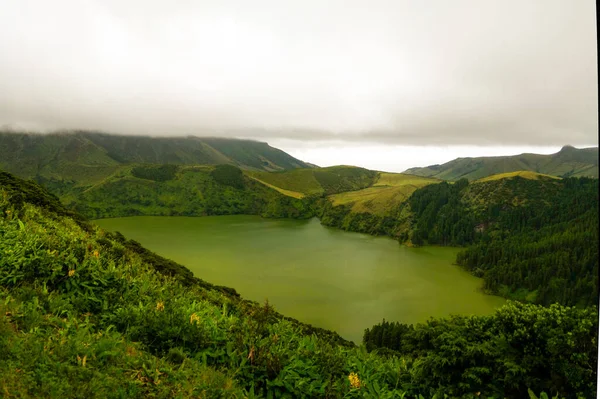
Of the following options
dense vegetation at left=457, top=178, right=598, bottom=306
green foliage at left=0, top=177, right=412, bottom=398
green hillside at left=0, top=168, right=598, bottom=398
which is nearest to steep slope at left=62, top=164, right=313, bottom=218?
dense vegetation at left=457, top=178, right=598, bottom=306

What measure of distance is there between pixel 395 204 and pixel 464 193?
26.5m

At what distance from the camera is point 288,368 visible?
5609 mm

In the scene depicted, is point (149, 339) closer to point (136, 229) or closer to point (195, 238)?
point (195, 238)

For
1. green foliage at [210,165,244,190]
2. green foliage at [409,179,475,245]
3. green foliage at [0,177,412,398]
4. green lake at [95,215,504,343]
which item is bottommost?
green lake at [95,215,504,343]

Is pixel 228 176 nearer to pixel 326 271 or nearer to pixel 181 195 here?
pixel 181 195

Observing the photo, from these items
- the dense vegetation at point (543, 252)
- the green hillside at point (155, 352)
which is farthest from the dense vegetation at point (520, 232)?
the green hillside at point (155, 352)

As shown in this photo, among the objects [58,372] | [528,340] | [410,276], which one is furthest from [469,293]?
[58,372]

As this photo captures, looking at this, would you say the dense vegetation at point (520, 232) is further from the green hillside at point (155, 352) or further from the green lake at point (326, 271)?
the green hillside at point (155, 352)

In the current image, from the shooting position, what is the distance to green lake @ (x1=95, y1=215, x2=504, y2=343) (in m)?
51.0

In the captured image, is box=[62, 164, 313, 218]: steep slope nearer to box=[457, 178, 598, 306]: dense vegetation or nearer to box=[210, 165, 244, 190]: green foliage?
box=[210, 165, 244, 190]: green foliage

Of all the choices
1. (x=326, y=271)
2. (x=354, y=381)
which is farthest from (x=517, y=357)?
(x=326, y=271)

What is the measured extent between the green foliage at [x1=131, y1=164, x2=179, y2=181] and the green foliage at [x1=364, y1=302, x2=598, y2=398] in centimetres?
16980

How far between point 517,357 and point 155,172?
582ft

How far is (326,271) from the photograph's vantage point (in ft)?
238
